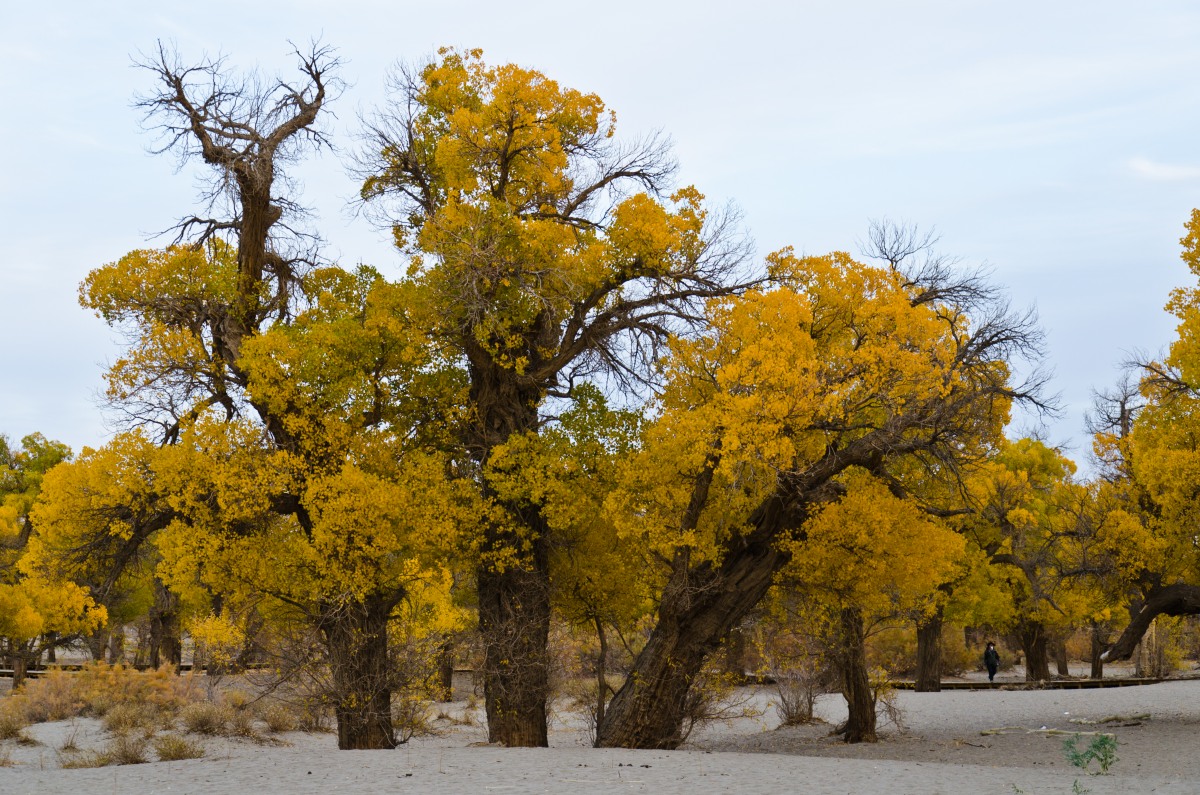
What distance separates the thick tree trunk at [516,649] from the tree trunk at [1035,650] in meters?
23.0

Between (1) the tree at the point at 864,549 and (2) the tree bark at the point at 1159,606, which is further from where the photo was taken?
(2) the tree bark at the point at 1159,606

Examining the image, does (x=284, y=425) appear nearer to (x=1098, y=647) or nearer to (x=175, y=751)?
(x=175, y=751)

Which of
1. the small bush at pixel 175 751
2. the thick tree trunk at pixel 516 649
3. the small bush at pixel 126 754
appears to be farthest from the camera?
the thick tree trunk at pixel 516 649

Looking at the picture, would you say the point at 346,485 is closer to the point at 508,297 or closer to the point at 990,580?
the point at 508,297

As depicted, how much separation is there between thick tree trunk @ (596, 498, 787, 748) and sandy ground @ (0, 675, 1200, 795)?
1.79 meters

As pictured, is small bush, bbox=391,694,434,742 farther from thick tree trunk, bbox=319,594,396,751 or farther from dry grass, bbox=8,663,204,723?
dry grass, bbox=8,663,204,723

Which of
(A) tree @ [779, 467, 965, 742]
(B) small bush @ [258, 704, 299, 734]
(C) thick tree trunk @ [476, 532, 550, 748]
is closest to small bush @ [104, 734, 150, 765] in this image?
(C) thick tree trunk @ [476, 532, 550, 748]

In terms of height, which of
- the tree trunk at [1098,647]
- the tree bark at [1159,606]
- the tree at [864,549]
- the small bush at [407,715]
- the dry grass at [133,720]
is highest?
the tree at [864,549]

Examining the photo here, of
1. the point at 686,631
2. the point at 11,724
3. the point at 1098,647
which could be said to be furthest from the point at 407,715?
the point at 1098,647

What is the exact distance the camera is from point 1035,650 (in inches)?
1395

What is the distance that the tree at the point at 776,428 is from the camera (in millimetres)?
15211

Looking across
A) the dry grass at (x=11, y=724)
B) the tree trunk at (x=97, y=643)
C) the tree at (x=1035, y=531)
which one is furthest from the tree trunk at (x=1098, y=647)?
the tree trunk at (x=97, y=643)

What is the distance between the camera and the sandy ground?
32.9 ft

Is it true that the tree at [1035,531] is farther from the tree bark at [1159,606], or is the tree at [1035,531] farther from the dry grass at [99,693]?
the dry grass at [99,693]
